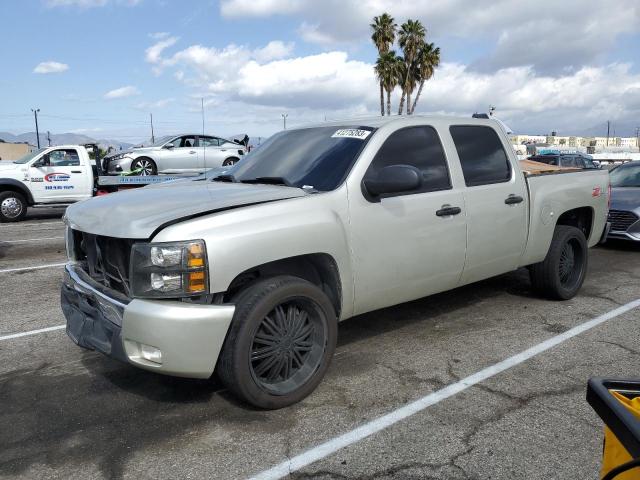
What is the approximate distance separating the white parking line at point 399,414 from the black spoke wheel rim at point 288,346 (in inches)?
20.2

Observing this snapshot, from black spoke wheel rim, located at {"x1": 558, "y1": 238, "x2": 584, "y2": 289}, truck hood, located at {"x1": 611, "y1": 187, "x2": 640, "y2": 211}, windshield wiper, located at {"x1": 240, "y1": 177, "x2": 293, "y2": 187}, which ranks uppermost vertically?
windshield wiper, located at {"x1": 240, "y1": 177, "x2": 293, "y2": 187}

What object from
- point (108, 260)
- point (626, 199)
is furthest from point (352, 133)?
point (626, 199)

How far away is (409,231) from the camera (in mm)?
4129

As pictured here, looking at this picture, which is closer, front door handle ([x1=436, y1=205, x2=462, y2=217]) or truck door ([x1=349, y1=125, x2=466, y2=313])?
truck door ([x1=349, y1=125, x2=466, y2=313])

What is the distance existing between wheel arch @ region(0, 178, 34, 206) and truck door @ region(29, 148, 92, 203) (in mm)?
127

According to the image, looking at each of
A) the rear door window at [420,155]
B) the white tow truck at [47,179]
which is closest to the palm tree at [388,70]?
the white tow truck at [47,179]

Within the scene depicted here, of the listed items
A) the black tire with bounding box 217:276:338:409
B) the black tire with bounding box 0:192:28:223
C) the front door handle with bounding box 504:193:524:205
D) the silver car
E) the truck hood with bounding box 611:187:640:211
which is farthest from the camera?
the silver car

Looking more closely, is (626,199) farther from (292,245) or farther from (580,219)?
(292,245)

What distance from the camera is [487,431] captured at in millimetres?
3197

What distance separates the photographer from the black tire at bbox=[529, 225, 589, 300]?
18.4ft

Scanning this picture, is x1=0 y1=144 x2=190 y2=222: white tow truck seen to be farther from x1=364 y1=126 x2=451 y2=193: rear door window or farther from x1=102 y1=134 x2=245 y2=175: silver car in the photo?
x1=364 y1=126 x2=451 y2=193: rear door window

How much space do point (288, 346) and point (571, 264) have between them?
380 centimetres

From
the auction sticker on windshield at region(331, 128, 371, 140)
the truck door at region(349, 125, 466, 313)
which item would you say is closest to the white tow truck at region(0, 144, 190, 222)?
the auction sticker on windshield at region(331, 128, 371, 140)

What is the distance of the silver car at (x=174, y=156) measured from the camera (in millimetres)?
15156
